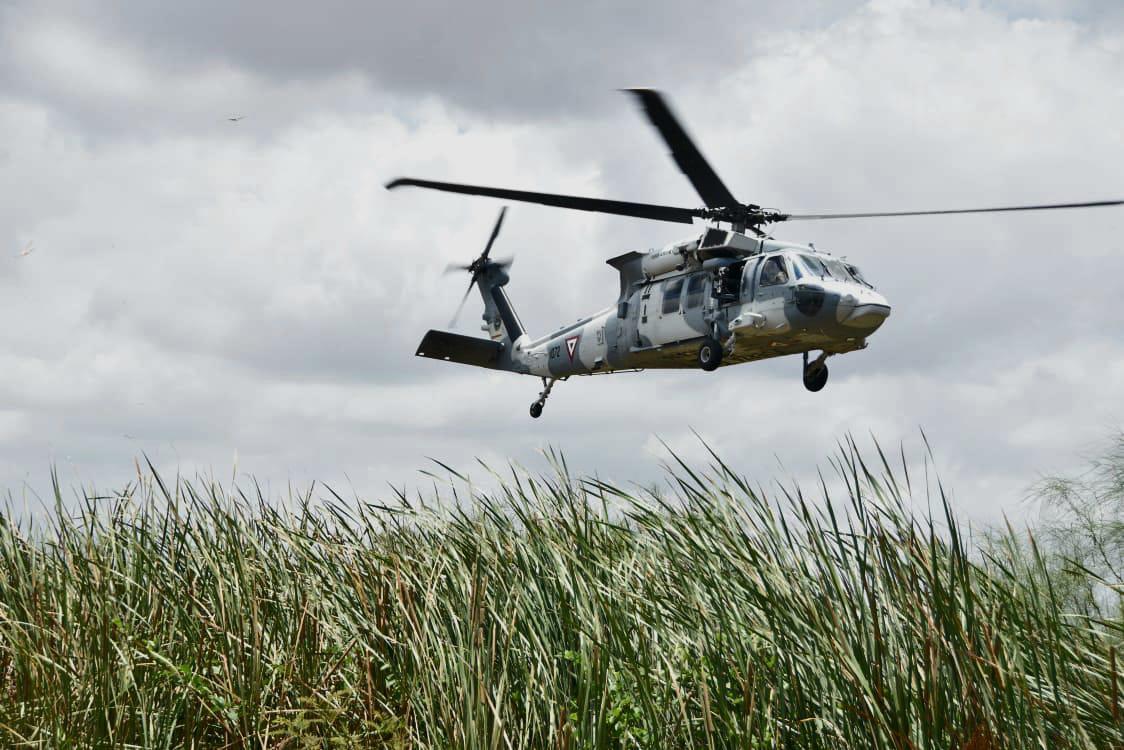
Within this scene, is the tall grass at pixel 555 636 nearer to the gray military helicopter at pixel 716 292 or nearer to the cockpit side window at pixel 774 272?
the gray military helicopter at pixel 716 292

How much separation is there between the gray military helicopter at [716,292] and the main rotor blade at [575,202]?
0.05 ft

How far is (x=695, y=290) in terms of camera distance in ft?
53.4

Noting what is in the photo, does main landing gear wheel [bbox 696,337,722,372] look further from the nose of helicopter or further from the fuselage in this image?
the nose of helicopter

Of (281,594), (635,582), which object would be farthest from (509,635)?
(281,594)

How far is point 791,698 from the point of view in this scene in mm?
4223

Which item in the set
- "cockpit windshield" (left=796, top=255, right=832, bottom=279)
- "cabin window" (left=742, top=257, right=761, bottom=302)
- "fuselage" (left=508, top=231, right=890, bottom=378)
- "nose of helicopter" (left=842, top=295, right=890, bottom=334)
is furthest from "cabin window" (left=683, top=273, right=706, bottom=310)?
"nose of helicopter" (left=842, top=295, right=890, bottom=334)

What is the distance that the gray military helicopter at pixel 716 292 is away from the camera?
14688 millimetres

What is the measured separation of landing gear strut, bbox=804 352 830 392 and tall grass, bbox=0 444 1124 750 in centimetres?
1085

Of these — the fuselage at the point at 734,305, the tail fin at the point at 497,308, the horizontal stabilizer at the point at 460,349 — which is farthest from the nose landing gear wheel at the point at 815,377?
the tail fin at the point at 497,308

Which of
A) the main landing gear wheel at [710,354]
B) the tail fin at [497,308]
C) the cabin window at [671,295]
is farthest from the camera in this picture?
the tail fin at [497,308]

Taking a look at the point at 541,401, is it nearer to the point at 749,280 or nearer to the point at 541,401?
the point at 541,401

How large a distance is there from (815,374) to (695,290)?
2.26m

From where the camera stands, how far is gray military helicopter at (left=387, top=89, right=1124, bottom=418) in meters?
14.7

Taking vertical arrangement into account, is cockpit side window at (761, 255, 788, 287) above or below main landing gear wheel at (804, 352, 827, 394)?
above
